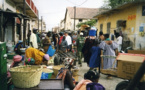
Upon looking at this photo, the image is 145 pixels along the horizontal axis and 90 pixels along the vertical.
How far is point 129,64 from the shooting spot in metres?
3.83

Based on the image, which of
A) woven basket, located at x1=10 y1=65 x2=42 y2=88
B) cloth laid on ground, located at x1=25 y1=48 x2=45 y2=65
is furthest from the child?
woven basket, located at x1=10 y1=65 x2=42 y2=88

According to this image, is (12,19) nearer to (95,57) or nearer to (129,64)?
(95,57)

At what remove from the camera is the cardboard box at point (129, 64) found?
147 inches

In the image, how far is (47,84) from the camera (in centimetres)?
305

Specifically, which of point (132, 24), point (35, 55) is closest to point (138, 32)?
point (132, 24)

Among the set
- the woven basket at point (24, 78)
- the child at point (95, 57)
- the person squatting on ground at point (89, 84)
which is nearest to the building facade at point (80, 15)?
the child at point (95, 57)

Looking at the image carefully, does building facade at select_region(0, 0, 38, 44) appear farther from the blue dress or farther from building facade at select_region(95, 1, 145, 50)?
building facade at select_region(95, 1, 145, 50)

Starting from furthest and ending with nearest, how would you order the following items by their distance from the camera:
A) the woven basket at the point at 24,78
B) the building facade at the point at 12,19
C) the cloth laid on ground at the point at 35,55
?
1. the building facade at the point at 12,19
2. the cloth laid on ground at the point at 35,55
3. the woven basket at the point at 24,78

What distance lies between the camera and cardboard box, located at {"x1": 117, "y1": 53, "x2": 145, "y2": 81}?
372 centimetres

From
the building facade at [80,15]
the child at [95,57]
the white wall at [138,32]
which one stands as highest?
the building facade at [80,15]

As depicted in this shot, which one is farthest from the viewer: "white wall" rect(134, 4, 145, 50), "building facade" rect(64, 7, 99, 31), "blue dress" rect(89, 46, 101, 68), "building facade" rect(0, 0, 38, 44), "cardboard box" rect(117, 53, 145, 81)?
"building facade" rect(64, 7, 99, 31)

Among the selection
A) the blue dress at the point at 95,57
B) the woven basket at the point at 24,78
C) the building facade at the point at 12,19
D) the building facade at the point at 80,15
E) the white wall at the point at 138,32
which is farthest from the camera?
the building facade at the point at 80,15

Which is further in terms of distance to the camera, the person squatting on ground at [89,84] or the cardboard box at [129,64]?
the cardboard box at [129,64]

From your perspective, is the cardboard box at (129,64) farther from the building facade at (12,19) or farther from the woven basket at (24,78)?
the building facade at (12,19)
